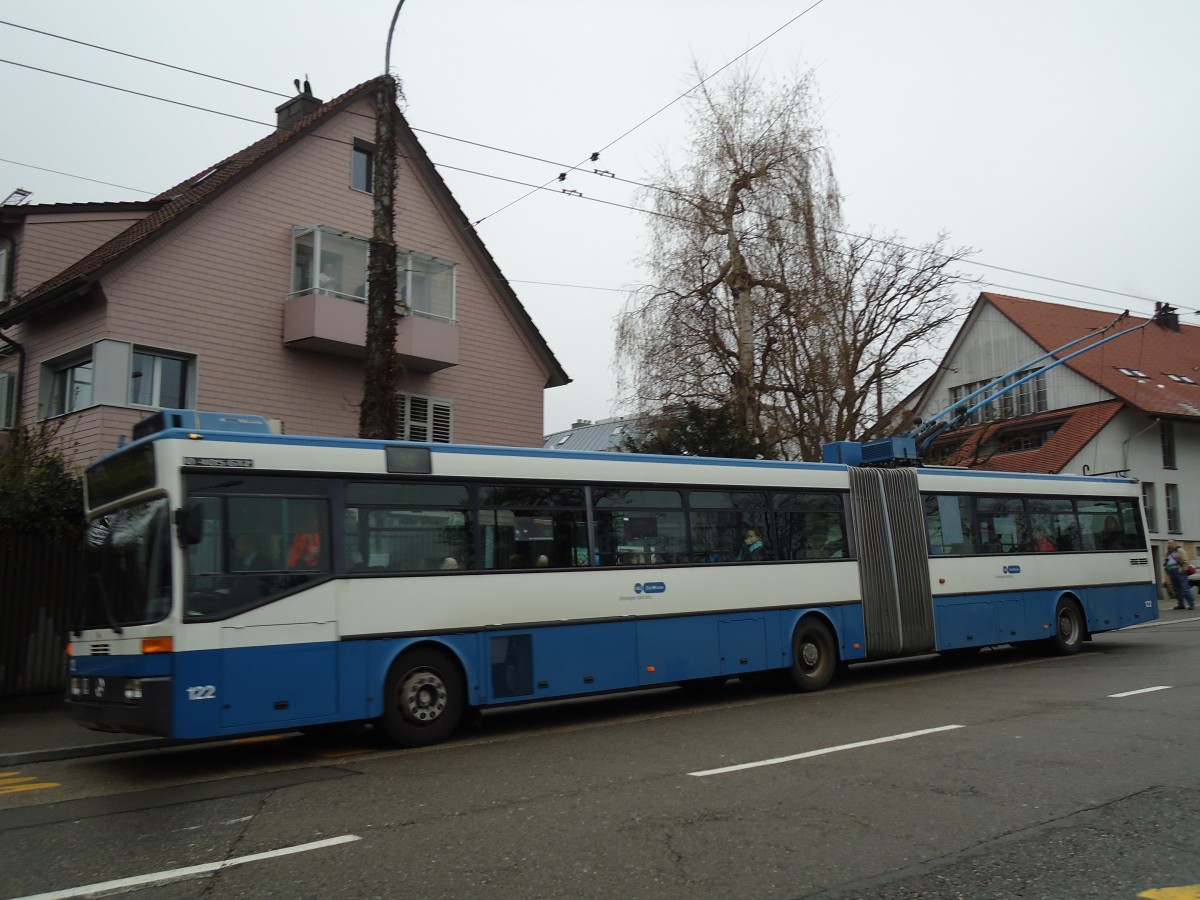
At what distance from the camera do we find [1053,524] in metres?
17.9

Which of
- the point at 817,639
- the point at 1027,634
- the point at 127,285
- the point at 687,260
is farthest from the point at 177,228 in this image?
the point at 1027,634

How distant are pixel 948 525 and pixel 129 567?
1168cm

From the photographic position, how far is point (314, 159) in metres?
21.9

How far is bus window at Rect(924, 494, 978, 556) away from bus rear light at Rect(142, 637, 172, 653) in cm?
1099

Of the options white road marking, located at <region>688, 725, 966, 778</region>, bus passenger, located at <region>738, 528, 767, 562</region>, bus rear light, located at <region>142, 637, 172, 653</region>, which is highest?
bus passenger, located at <region>738, 528, 767, 562</region>

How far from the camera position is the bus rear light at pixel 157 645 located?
8.92 m

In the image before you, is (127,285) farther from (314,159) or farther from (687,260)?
(687,260)

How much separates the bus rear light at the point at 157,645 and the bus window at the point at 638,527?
15.6 feet

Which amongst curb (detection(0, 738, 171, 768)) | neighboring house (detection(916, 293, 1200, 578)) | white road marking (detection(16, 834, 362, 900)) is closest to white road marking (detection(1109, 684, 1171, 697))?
white road marking (detection(16, 834, 362, 900))

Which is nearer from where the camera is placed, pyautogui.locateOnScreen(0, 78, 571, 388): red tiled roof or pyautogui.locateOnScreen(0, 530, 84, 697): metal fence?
pyautogui.locateOnScreen(0, 530, 84, 697): metal fence

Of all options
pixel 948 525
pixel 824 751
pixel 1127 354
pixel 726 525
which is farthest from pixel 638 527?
pixel 1127 354

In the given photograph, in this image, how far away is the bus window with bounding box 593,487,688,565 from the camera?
1205cm

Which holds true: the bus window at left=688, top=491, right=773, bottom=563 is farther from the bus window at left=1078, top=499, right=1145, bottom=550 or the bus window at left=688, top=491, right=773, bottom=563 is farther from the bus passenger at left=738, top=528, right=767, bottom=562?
the bus window at left=1078, top=499, right=1145, bottom=550

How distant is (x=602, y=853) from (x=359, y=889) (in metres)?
1.37
